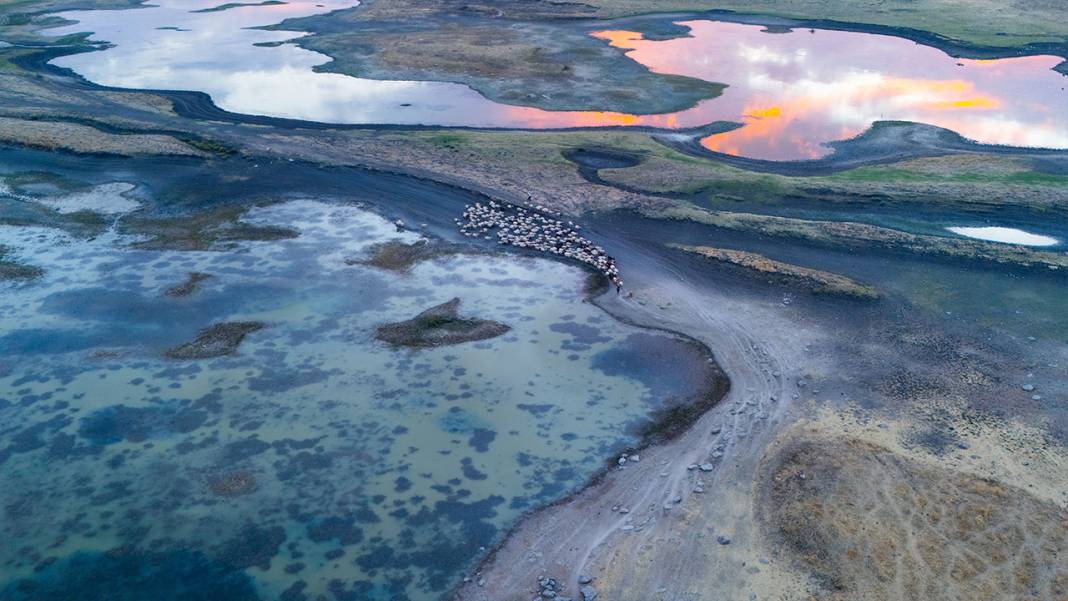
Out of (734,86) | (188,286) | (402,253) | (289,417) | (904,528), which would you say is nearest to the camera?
(904,528)

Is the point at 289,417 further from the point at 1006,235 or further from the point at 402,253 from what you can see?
the point at 1006,235

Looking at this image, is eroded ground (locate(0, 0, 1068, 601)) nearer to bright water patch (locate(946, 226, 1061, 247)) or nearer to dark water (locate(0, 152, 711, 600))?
dark water (locate(0, 152, 711, 600))

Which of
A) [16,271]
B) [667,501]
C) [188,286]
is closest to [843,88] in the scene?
[667,501]

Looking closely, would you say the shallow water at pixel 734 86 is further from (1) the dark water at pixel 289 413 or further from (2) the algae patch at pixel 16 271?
(2) the algae patch at pixel 16 271

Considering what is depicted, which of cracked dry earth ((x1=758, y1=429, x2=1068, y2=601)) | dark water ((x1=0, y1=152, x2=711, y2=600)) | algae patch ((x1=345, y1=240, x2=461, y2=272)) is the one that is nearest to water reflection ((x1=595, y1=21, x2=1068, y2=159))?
algae patch ((x1=345, y1=240, x2=461, y2=272))

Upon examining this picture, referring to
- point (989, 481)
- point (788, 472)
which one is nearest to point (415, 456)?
point (788, 472)

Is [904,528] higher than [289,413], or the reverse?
[289,413]

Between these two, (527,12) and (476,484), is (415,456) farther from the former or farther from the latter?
(527,12)
